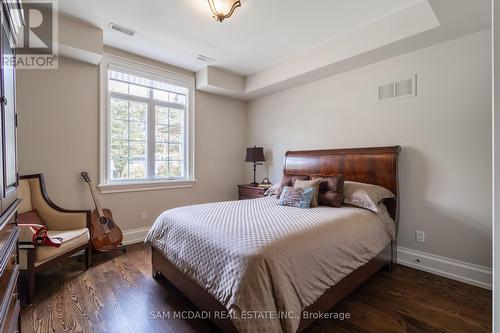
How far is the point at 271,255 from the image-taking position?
4.63ft

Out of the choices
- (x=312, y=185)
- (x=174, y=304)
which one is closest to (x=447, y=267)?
(x=312, y=185)

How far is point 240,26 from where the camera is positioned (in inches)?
105

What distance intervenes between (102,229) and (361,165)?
10.4 ft

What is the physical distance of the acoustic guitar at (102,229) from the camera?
277 centimetres

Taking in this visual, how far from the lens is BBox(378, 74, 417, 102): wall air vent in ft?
8.83

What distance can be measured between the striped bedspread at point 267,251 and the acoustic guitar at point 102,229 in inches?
35.2

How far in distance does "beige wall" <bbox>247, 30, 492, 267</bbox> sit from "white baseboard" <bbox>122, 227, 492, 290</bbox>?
0.06 metres

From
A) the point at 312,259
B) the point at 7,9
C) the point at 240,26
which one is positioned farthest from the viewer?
the point at 240,26

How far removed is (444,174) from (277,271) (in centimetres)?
221

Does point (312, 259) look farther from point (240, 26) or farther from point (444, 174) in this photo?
point (240, 26)

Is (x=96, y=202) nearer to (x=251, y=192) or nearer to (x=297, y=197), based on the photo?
(x=251, y=192)

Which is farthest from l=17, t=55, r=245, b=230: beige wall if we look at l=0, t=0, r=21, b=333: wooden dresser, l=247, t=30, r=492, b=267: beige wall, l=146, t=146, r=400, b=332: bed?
l=247, t=30, r=492, b=267: beige wall

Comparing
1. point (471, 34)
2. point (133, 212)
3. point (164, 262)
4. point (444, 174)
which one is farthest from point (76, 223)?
point (471, 34)

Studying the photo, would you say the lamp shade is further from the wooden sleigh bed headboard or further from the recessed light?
the recessed light
